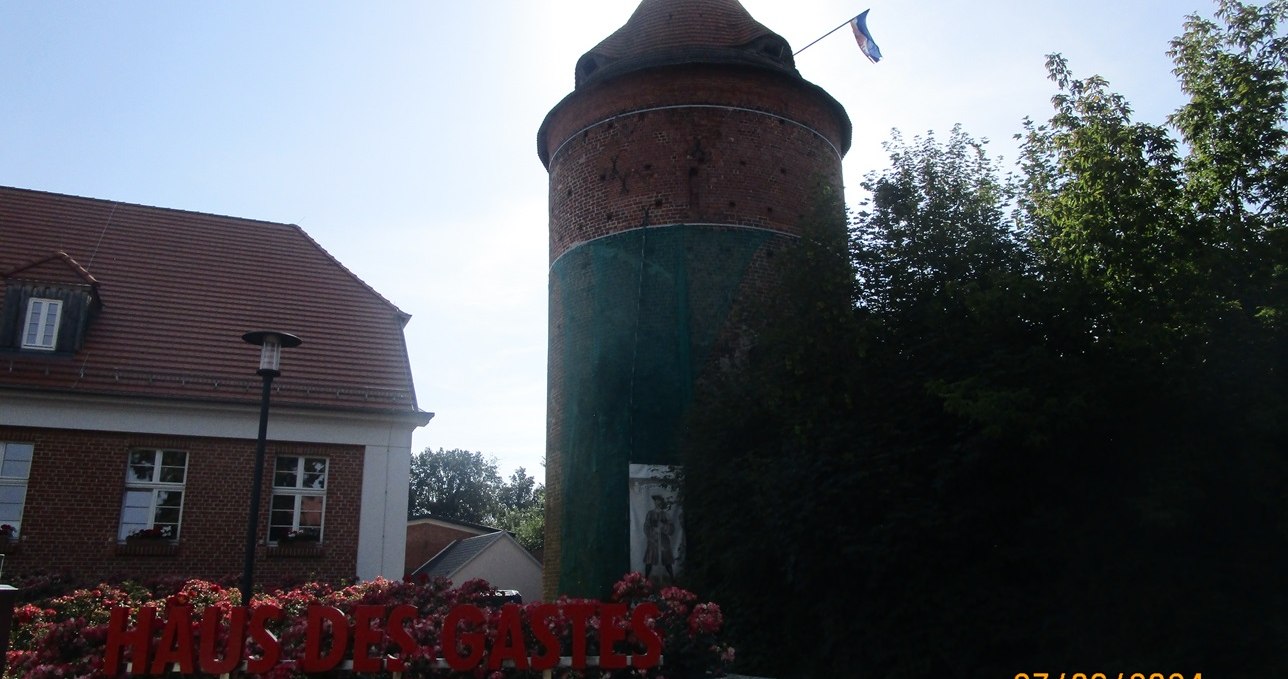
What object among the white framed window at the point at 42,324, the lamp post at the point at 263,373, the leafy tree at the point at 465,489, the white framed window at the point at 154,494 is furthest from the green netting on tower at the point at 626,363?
the leafy tree at the point at 465,489

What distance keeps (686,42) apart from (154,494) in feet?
47.0

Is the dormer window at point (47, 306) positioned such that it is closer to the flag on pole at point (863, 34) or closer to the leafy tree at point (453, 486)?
the flag on pole at point (863, 34)

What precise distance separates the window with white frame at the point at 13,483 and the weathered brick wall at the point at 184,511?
110 mm

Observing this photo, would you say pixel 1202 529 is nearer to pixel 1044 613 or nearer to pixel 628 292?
pixel 1044 613

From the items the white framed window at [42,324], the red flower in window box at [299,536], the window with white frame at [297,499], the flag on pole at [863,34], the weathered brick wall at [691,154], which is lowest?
the red flower in window box at [299,536]

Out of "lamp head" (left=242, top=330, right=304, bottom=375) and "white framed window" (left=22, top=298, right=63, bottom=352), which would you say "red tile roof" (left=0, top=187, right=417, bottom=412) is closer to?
"white framed window" (left=22, top=298, right=63, bottom=352)

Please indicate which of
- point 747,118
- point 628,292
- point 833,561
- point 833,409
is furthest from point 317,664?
point 747,118

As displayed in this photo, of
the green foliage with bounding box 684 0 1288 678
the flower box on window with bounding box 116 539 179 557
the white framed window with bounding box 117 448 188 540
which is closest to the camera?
the green foliage with bounding box 684 0 1288 678

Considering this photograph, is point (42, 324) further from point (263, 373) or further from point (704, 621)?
point (704, 621)

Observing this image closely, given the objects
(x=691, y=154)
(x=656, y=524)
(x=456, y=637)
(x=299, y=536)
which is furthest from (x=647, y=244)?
(x=456, y=637)

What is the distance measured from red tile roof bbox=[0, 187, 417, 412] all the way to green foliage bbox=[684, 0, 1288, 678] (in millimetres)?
7158

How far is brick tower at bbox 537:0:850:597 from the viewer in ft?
63.7

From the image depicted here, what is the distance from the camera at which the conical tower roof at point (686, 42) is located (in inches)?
853

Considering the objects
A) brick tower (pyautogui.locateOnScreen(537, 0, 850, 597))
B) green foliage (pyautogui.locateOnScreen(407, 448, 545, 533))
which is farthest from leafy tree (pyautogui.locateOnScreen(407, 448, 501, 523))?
brick tower (pyautogui.locateOnScreen(537, 0, 850, 597))
